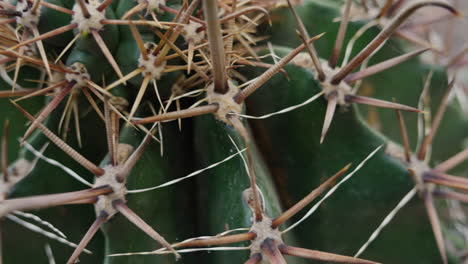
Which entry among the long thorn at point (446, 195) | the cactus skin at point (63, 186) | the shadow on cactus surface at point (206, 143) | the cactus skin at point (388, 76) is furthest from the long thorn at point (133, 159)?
the long thorn at point (446, 195)

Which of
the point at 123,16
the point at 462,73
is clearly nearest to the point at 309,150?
the point at 123,16

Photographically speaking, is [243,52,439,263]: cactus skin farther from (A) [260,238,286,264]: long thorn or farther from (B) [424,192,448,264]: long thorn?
(A) [260,238,286,264]: long thorn

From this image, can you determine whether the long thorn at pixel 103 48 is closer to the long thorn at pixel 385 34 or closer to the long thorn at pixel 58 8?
the long thorn at pixel 58 8

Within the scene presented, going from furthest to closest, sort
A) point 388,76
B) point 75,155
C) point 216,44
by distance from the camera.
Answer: point 388,76, point 75,155, point 216,44

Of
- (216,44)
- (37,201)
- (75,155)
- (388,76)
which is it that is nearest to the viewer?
(37,201)

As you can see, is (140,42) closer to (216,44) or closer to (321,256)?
(216,44)

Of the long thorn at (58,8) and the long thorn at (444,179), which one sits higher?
the long thorn at (58,8)

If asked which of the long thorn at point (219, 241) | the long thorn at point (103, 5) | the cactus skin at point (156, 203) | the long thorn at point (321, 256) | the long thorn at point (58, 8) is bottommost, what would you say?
the long thorn at point (321, 256)

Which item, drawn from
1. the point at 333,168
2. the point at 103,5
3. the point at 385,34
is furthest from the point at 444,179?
the point at 103,5
